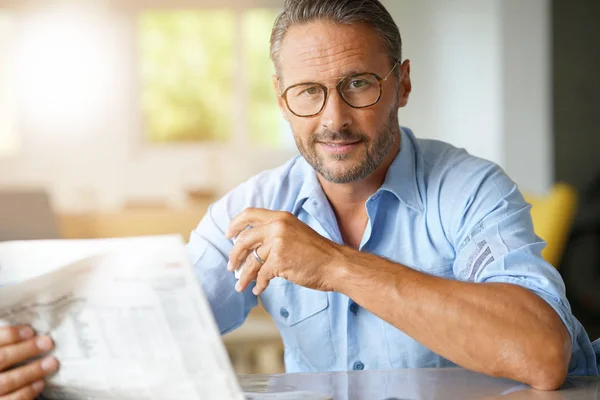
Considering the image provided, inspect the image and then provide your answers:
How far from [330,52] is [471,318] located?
1.91ft

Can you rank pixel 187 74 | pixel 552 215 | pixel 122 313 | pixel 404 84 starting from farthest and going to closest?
pixel 187 74 → pixel 552 215 → pixel 404 84 → pixel 122 313

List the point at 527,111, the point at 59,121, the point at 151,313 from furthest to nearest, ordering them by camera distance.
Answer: the point at 59,121, the point at 527,111, the point at 151,313

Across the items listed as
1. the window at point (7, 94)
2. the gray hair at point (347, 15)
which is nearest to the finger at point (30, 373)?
the gray hair at point (347, 15)

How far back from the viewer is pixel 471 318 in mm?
1061

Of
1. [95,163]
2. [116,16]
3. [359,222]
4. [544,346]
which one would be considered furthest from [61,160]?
[544,346]

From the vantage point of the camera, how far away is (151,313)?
0.82 m

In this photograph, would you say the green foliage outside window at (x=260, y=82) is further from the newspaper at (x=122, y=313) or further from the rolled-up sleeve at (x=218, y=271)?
the newspaper at (x=122, y=313)

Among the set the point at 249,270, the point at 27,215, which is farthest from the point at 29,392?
the point at 27,215

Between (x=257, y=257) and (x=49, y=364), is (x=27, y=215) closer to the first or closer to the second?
(x=257, y=257)

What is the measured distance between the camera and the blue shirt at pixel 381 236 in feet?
4.49

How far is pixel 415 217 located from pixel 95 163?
18.2 ft

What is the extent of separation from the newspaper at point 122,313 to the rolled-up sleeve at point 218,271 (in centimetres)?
57

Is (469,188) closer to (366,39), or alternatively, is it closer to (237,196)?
(366,39)

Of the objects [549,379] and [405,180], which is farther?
[405,180]
